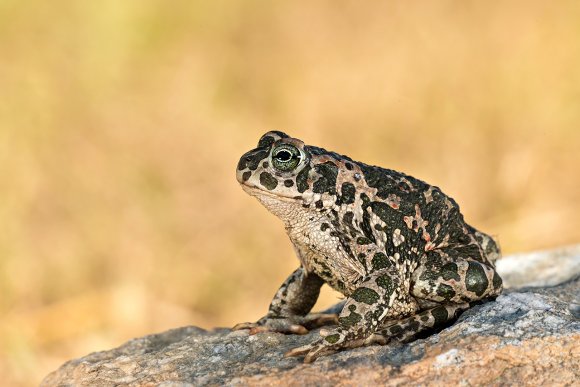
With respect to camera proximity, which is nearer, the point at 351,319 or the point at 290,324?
the point at 351,319

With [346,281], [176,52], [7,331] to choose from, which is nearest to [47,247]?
[7,331]

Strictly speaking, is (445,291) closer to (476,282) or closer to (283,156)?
(476,282)

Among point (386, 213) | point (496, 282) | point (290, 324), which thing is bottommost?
point (496, 282)

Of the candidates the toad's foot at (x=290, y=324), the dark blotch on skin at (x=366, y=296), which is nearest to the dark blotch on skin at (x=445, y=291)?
the dark blotch on skin at (x=366, y=296)

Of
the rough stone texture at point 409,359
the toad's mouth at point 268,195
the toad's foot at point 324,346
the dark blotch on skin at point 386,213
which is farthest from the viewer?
the dark blotch on skin at point 386,213

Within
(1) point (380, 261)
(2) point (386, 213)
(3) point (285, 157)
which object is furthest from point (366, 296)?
(3) point (285, 157)

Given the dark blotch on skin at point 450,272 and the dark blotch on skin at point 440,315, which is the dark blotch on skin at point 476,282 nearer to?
the dark blotch on skin at point 450,272
